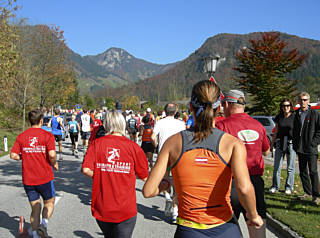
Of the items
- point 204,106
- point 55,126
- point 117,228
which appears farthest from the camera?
point 55,126

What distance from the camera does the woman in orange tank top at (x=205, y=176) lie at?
6.45 ft

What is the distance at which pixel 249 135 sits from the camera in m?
3.40

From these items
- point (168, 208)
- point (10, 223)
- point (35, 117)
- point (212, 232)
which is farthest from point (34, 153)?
point (212, 232)

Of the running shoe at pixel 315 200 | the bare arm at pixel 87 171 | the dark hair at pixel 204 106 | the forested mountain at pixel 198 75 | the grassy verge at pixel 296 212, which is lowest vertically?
the grassy verge at pixel 296 212

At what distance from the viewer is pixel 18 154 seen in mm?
4262

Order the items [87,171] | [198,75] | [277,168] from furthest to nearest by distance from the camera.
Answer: [198,75]
[277,168]
[87,171]

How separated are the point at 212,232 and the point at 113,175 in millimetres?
1236

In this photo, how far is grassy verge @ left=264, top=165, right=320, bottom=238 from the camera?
4.55 meters

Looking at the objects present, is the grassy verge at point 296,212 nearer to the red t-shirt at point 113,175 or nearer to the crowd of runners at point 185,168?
the crowd of runners at point 185,168

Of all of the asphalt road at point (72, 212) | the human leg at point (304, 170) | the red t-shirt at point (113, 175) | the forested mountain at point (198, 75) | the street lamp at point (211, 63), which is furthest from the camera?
the forested mountain at point (198, 75)

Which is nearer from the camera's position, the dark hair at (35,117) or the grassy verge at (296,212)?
the dark hair at (35,117)

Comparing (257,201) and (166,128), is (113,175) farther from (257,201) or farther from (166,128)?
(166,128)

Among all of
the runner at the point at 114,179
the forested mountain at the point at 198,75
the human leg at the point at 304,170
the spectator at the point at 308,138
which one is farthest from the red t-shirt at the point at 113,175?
the forested mountain at the point at 198,75

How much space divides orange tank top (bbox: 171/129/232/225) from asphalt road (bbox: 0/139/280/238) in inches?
111
